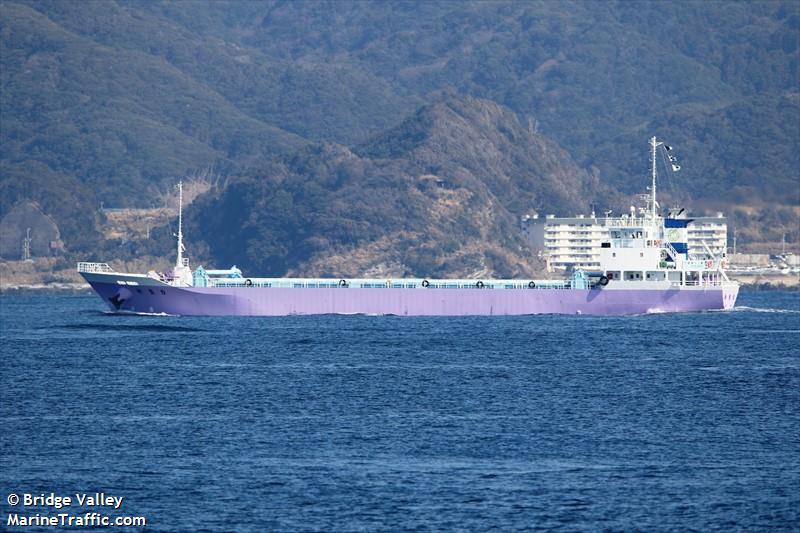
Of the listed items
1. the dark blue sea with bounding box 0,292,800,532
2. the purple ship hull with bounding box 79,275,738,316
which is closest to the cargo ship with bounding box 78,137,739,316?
the purple ship hull with bounding box 79,275,738,316

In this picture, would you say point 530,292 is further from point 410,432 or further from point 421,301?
point 410,432

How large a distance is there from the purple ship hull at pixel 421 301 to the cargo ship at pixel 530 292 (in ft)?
0.24

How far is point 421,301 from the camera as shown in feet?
360

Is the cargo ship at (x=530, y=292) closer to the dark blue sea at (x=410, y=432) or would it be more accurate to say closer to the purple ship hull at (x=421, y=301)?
the purple ship hull at (x=421, y=301)

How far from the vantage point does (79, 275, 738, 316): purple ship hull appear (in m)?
107

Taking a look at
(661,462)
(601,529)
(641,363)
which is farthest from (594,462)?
(641,363)

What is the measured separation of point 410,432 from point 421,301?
194ft

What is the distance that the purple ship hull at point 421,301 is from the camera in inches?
4200

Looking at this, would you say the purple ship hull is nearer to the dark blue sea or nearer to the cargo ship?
the cargo ship

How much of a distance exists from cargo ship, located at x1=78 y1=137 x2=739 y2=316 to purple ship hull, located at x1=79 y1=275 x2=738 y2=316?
7 cm

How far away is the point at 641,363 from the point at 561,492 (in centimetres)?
3393

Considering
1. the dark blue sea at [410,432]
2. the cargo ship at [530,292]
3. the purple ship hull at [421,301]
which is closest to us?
the dark blue sea at [410,432]

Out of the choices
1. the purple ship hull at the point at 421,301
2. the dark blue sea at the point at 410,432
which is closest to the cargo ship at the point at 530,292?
the purple ship hull at the point at 421,301

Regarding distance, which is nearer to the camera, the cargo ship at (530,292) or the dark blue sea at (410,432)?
the dark blue sea at (410,432)
